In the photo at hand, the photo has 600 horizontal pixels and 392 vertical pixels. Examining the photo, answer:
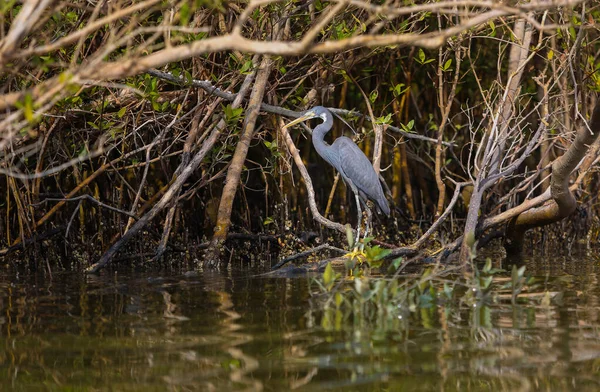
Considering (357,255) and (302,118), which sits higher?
(302,118)

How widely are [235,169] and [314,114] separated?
3.25 feet

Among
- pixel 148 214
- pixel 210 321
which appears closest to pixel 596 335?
pixel 210 321

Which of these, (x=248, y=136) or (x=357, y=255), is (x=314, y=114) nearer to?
(x=248, y=136)

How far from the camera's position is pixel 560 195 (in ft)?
26.3

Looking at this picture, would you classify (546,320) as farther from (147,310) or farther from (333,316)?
(147,310)

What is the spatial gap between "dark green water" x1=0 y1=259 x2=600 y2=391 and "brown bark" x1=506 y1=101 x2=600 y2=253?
1.07 m

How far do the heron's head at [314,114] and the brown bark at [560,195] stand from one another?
209 cm

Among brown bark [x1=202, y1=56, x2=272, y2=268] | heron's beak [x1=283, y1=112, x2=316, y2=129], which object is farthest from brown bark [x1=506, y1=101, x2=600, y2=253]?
brown bark [x1=202, y1=56, x2=272, y2=268]

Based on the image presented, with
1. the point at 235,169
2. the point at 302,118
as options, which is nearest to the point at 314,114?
the point at 302,118

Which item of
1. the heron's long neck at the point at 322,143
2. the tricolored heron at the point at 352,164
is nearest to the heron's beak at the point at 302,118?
the tricolored heron at the point at 352,164

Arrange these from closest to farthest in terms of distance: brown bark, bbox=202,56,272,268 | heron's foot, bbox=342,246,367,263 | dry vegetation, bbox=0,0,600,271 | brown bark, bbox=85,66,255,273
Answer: heron's foot, bbox=342,246,367,263 → dry vegetation, bbox=0,0,600,271 → brown bark, bbox=85,66,255,273 → brown bark, bbox=202,56,272,268

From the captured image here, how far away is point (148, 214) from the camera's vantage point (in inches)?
328

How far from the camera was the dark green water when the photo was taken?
155 inches

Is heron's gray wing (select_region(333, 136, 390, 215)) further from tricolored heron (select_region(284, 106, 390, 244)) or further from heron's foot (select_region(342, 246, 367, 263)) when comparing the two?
heron's foot (select_region(342, 246, 367, 263))
